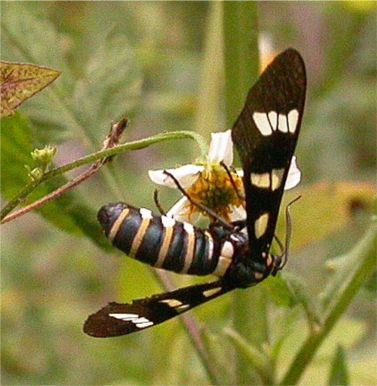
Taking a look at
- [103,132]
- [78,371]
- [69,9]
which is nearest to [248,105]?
[103,132]

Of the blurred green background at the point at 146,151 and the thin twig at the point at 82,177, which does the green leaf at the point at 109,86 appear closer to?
the blurred green background at the point at 146,151

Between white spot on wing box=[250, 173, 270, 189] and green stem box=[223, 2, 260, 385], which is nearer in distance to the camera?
white spot on wing box=[250, 173, 270, 189]

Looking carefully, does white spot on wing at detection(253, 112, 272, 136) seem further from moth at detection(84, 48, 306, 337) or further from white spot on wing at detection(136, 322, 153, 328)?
white spot on wing at detection(136, 322, 153, 328)

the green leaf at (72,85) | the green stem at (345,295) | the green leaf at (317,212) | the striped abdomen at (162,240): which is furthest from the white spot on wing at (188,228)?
the green leaf at (317,212)

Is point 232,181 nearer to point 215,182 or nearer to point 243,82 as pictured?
point 215,182

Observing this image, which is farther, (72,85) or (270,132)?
(72,85)

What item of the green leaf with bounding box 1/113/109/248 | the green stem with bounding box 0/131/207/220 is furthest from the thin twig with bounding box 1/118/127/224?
the green leaf with bounding box 1/113/109/248

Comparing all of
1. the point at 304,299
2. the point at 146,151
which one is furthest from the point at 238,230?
the point at 146,151

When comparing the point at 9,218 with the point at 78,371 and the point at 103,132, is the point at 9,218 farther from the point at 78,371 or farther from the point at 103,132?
the point at 78,371
